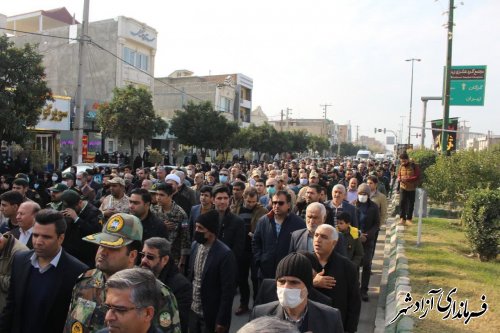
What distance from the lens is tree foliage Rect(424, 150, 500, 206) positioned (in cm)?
1246

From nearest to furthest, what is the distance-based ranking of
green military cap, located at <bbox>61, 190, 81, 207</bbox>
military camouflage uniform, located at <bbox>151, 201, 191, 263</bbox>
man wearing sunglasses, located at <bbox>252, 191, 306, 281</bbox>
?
green military cap, located at <bbox>61, 190, 81, 207</bbox> < man wearing sunglasses, located at <bbox>252, 191, 306, 281</bbox> < military camouflage uniform, located at <bbox>151, 201, 191, 263</bbox>

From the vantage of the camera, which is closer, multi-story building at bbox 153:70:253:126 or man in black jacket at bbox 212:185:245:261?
man in black jacket at bbox 212:185:245:261

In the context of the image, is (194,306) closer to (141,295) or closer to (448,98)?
(141,295)

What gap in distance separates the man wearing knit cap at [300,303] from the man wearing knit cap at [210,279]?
1.10 meters

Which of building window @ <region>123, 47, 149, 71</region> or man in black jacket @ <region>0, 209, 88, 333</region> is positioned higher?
building window @ <region>123, 47, 149, 71</region>

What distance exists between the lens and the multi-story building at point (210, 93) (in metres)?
50.3

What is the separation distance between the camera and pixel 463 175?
41.4 feet

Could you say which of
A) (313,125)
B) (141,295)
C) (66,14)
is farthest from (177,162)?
(313,125)

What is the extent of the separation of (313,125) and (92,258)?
418 ft

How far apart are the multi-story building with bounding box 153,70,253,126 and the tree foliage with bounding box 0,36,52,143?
34.0 metres

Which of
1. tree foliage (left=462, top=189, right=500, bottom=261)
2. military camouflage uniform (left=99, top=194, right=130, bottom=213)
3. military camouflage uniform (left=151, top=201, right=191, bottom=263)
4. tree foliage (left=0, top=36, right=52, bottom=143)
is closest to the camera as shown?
military camouflage uniform (left=151, top=201, right=191, bottom=263)

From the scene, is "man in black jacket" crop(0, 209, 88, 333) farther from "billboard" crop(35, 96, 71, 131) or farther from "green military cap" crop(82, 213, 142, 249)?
"billboard" crop(35, 96, 71, 131)

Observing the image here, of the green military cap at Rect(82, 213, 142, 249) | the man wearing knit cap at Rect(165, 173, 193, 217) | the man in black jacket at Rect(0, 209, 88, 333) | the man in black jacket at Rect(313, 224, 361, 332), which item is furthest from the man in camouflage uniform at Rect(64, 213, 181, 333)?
the man wearing knit cap at Rect(165, 173, 193, 217)

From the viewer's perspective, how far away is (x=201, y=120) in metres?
31.3
